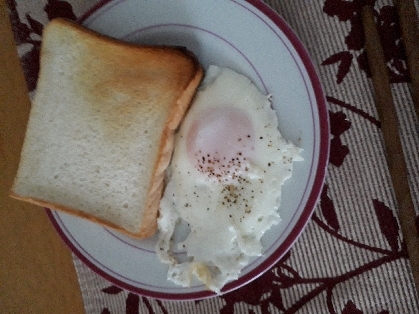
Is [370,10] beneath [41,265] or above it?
above

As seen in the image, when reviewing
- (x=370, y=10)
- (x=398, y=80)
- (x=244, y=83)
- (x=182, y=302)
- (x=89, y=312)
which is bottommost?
(x=89, y=312)

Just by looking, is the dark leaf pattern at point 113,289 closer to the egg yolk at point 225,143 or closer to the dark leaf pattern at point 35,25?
the egg yolk at point 225,143

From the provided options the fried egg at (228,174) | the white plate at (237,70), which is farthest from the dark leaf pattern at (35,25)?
the fried egg at (228,174)

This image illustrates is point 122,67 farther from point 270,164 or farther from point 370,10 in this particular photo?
point 370,10

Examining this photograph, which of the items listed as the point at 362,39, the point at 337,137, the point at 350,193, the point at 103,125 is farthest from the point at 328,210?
the point at 103,125

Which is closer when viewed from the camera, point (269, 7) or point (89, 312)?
point (269, 7)

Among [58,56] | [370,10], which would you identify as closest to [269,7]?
[370,10]
